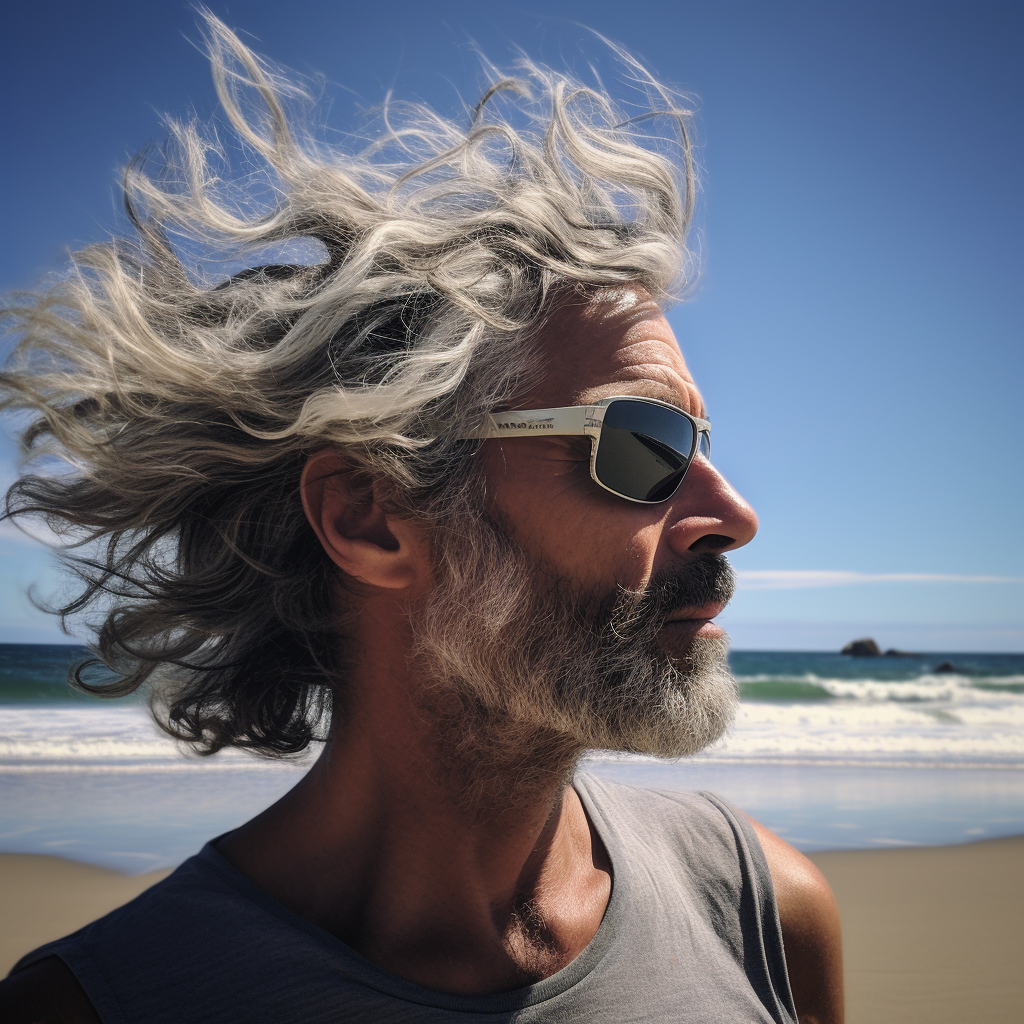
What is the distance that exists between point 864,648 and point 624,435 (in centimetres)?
4732

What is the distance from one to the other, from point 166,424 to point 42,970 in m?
1.10

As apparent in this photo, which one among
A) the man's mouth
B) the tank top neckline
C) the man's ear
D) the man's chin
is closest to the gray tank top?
the tank top neckline

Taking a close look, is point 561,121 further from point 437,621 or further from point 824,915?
Answer: point 824,915

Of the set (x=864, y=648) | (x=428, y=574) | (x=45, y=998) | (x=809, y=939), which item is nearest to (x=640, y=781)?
(x=809, y=939)

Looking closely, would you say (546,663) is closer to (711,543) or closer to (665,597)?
(665,597)

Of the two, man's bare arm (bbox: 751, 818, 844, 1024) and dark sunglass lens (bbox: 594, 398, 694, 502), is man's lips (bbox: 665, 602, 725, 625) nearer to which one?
dark sunglass lens (bbox: 594, 398, 694, 502)

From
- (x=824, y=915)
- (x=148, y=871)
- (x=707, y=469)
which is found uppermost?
(x=707, y=469)

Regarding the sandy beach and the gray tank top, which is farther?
the sandy beach

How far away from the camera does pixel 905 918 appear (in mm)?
6211

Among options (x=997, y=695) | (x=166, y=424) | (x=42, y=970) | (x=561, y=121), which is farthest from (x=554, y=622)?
(x=997, y=695)

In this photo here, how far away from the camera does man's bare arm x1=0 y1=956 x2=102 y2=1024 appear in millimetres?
1380

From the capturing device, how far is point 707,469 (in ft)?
6.25

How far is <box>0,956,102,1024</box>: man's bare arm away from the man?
0.07 ft

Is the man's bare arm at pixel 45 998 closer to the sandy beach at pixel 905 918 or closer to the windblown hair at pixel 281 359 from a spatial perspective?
the windblown hair at pixel 281 359
